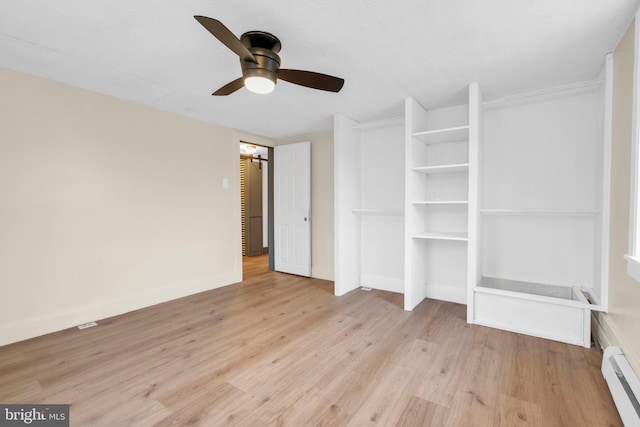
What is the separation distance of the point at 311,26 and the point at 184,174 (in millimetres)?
2638

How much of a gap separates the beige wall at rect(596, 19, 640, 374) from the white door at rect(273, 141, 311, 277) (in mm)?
3402

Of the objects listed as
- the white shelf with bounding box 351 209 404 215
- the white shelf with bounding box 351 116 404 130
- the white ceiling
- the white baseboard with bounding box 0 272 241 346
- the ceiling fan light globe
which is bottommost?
the white baseboard with bounding box 0 272 241 346

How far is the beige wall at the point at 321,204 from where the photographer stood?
452cm

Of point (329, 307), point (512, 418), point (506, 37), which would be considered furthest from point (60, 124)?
point (512, 418)

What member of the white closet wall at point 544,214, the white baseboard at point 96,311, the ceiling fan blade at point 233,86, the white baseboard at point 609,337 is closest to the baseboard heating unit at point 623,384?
the white baseboard at point 609,337

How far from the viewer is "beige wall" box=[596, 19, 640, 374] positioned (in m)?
1.84

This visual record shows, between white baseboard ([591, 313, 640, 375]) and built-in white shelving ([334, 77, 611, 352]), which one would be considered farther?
built-in white shelving ([334, 77, 611, 352])

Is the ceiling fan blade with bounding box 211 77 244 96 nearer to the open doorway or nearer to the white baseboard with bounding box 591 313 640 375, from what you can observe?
the white baseboard with bounding box 591 313 640 375

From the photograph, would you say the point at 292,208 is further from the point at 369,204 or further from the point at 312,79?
the point at 312,79

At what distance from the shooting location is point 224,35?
1.58 m

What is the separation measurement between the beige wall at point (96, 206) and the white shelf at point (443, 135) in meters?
2.74

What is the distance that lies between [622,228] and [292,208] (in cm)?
379

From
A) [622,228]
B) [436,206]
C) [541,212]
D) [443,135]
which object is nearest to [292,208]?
[436,206]

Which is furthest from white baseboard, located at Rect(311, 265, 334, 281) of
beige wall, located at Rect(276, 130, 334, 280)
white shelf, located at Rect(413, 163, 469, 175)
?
white shelf, located at Rect(413, 163, 469, 175)
